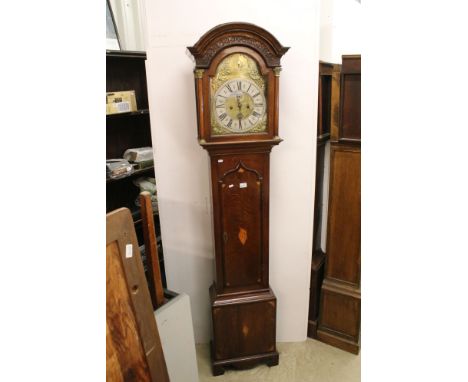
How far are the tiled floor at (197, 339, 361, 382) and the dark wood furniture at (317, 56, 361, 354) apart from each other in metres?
0.08

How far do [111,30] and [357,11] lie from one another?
1.51m

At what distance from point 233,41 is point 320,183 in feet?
3.26

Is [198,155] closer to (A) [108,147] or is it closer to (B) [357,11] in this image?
(A) [108,147]

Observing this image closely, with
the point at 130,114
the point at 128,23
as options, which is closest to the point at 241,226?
the point at 130,114

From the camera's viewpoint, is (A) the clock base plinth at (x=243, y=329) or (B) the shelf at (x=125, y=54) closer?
(A) the clock base plinth at (x=243, y=329)

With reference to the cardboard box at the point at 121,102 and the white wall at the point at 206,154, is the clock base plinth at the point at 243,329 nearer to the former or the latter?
the white wall at the point at 206,154

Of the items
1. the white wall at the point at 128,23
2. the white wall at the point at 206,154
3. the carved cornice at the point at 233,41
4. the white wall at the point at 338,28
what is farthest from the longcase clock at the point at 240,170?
the white wall at the point at 128,23

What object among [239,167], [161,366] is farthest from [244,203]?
[161,366]

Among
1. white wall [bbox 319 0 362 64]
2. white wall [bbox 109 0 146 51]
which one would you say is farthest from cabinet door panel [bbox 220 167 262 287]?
white wall [bbox 109 0 146 51]

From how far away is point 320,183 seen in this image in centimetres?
197

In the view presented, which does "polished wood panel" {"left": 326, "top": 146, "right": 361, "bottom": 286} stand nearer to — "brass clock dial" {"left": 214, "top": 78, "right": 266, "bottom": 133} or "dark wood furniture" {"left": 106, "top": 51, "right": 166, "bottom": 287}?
"brass clock dial" {"left": 214, "top": 78, "right": 266, "bottom": 133}

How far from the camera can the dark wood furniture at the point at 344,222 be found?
1663 mm

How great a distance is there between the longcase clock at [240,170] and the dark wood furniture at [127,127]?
0.74 m
